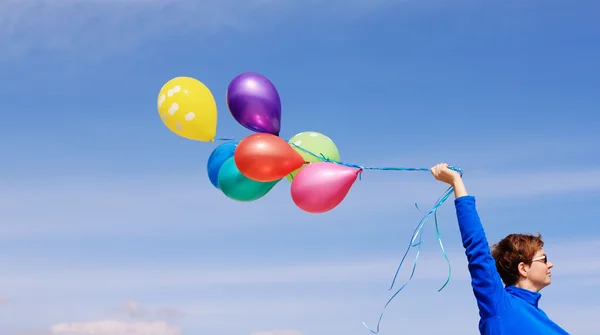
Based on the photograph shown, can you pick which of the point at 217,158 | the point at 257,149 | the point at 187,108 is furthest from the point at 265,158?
the point at 187,108

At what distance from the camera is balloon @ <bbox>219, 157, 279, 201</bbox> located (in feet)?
17.5

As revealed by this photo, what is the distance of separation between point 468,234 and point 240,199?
2.43 m

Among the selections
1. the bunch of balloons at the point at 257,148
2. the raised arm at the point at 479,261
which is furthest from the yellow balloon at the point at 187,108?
the raised arm at the point at 479,261

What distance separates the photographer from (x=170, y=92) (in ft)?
17.9

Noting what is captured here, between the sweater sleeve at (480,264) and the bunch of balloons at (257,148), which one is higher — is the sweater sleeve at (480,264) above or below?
below

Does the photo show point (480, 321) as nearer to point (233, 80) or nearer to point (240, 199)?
point (240, 199)

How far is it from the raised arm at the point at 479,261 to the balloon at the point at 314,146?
77.3 inches

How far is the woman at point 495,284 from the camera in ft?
11.5

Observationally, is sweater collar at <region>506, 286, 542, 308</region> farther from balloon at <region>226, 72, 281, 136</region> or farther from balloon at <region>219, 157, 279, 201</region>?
balloon at <region>226, 72, 281, 136</region>

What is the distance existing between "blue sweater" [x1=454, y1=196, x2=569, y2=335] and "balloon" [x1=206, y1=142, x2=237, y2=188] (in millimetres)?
2526

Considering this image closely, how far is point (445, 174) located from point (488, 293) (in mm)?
723

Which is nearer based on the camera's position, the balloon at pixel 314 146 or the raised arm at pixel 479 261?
the raised arm at pixel 479 261

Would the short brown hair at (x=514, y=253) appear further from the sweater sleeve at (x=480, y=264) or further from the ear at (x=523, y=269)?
the sweater sleeve at (x=480, y=264)

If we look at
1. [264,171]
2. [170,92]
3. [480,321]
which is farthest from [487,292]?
[170,92]
